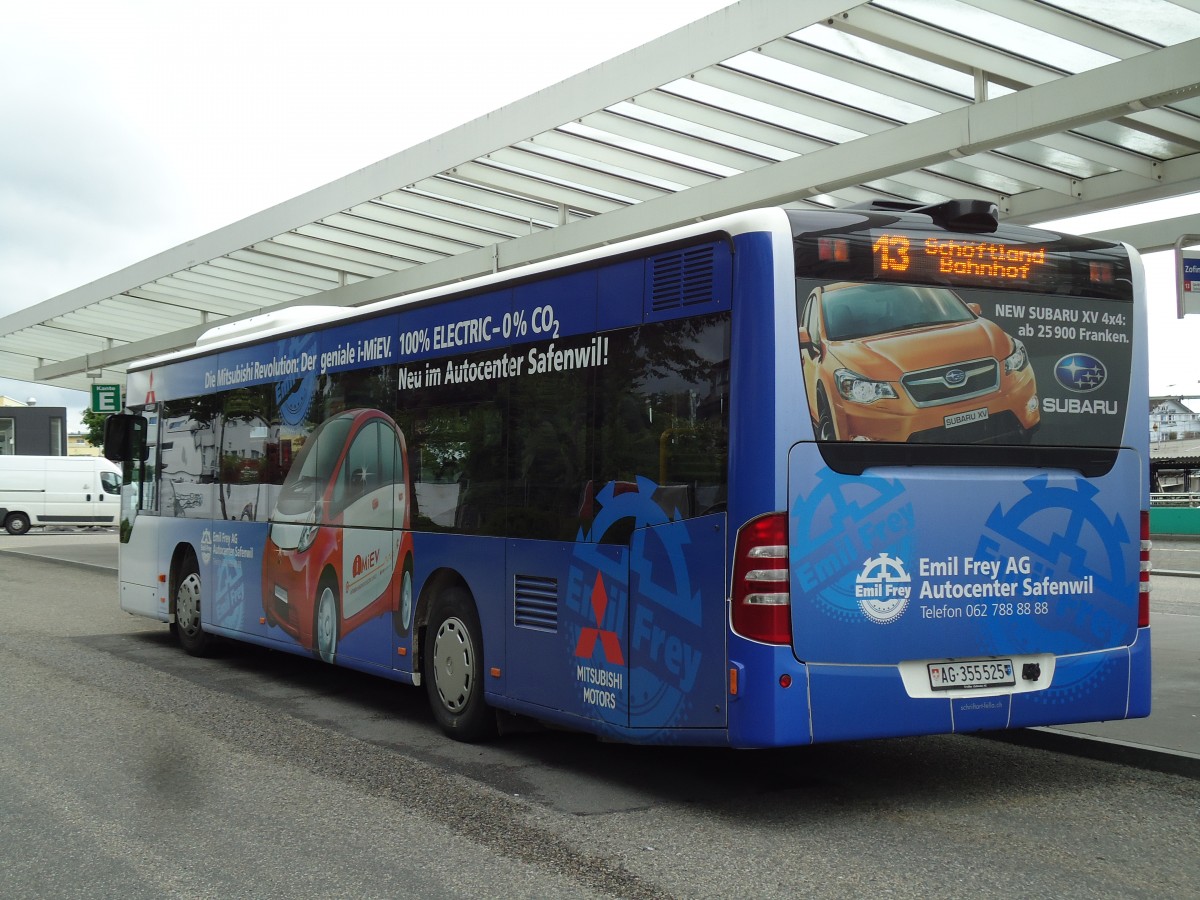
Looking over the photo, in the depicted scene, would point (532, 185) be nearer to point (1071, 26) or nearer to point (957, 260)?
point (1071, 26)

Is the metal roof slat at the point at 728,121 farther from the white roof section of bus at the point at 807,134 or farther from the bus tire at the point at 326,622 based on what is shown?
the bus tire at the point at 326,622

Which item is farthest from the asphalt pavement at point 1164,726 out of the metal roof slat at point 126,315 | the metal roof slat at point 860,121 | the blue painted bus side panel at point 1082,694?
the metal roof slat at point 126,315

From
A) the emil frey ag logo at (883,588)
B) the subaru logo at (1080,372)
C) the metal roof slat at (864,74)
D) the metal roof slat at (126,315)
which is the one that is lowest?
the emil frey ag logo at (883,588)

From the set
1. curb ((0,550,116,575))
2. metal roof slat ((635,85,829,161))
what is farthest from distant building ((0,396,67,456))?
metal roof slat ((635,85,829,161))

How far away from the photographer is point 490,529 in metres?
7.76

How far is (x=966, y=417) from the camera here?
621 centimetres

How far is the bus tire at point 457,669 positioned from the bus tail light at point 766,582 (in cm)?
245

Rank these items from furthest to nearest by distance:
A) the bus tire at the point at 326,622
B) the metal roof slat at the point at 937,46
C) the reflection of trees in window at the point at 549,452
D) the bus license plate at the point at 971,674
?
the metal roof slat at the point at 937,46, the bus tire at the point at 326,622, the reflection of trees in window at the point at 549,452, the bus license plate at the point at 971,674

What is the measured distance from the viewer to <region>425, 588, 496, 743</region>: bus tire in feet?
25.9

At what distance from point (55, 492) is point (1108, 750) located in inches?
1678

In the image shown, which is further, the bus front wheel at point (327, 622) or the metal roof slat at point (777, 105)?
the metal roof slat at point (777, 105)

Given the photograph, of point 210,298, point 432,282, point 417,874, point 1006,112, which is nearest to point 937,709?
point 417,874

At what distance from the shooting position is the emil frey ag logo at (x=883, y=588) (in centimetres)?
597

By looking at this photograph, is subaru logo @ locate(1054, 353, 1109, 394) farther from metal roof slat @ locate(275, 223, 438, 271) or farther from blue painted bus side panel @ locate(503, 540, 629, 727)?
metal roof slat @ locate(275, 223, 438, 271)
